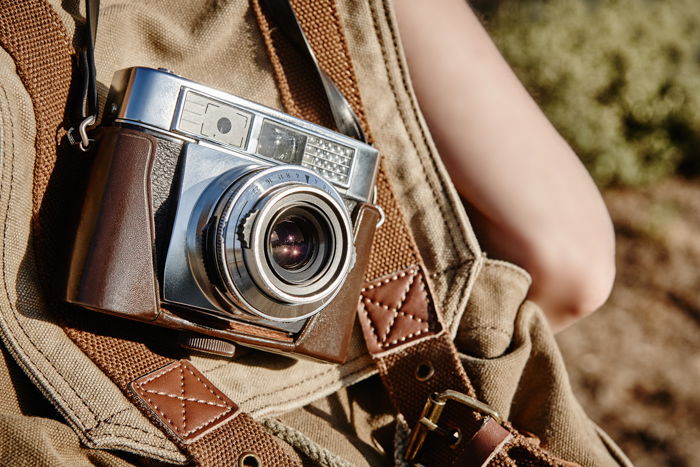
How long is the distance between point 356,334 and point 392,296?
72 millimetres

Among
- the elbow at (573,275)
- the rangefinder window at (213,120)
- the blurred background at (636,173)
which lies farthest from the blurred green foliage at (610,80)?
the rangefinder window at (213,120)

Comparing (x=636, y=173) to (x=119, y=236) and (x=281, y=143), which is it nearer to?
(x=281, y=143)

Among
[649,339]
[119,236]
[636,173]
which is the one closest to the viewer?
[119,236]

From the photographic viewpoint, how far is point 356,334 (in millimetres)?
950

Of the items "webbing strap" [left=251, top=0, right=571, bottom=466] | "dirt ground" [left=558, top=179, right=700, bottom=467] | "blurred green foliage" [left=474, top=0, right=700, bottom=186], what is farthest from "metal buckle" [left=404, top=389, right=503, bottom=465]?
"blurred green foliage" [left=474, top=0, right=700, bottom=186]

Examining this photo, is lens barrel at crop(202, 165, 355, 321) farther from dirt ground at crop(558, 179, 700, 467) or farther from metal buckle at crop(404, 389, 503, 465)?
dirt ground at crop(558, 179, 700, 467)

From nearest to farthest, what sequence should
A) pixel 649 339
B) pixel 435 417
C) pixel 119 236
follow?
pixel 119 236 → pixel 435 417 → pixel 649 339

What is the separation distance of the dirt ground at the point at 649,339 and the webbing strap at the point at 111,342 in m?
1.23

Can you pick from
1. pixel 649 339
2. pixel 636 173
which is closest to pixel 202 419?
pixel 649 339

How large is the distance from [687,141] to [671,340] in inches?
31.2

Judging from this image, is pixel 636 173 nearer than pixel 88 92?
No

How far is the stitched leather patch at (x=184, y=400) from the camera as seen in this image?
760mm

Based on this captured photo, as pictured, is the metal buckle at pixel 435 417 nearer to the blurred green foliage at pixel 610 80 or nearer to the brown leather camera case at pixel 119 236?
the brown leather camera case at pixel 119 236

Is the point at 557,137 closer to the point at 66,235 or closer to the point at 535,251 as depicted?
the point at 535,251
